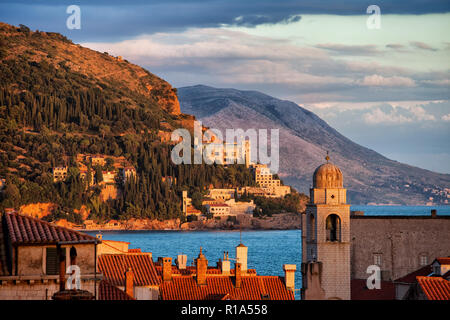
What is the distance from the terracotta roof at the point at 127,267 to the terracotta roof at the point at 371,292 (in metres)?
9.54

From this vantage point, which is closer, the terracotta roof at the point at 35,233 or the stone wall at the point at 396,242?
the terracotta roof at the point at 35,233

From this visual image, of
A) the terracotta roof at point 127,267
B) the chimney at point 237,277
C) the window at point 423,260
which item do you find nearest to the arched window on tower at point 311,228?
the chimney at point 237,277

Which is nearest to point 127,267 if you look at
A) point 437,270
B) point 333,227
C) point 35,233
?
point 333,227

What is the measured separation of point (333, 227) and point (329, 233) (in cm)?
35

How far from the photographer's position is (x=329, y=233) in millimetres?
40125

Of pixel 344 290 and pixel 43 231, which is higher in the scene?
pixel 43 231

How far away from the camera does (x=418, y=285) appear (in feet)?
87.2

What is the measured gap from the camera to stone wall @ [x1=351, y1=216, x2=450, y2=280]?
4569cm

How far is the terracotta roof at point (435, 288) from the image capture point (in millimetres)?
25206

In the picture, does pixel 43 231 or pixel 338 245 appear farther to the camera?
pixel 338 245

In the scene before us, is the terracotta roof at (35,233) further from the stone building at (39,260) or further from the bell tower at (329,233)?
the bell tower at (329,233)
